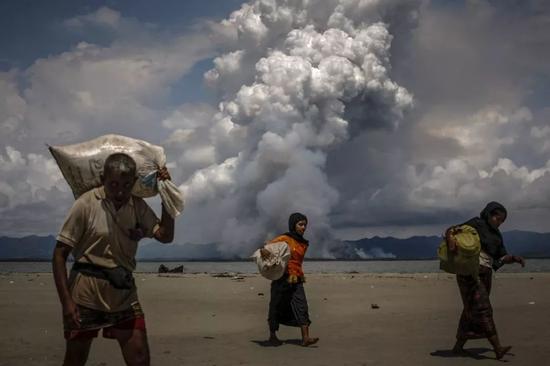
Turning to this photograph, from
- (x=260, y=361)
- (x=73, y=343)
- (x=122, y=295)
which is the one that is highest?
(x=122, y=295)

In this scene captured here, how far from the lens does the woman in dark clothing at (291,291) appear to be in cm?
930

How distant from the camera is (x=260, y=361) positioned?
7.71 meters

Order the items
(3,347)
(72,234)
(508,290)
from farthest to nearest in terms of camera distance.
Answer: (508,290) < (3,347) < (72,234)

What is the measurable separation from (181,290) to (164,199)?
15.0 m

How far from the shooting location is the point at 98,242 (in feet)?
14.5

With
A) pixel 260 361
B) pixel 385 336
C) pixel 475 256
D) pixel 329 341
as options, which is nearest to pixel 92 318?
pixel 260 361

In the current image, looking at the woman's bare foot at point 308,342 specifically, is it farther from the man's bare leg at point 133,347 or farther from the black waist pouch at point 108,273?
the black waist pouch at point 108,273

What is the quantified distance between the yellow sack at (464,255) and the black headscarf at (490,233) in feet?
0.72

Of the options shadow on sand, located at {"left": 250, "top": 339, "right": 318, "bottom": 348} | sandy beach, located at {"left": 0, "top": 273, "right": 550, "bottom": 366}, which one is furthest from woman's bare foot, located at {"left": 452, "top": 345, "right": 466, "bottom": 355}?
shadow on sand, located at {"left": 250, "top": 339, "right": 318, "bottom": 348}

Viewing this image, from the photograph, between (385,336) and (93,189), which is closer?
(93,189)

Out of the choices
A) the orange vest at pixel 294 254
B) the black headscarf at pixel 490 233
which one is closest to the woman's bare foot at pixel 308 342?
the orange vest at pixel 294 254

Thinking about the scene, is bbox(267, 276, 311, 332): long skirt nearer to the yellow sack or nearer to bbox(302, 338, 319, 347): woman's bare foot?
bbox(302, 338, 319, 347): woman's bare foot

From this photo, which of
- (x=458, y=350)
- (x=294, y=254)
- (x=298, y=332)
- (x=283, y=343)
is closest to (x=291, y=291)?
(x=294, y=254)

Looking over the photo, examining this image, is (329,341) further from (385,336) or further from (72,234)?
(72,234)
